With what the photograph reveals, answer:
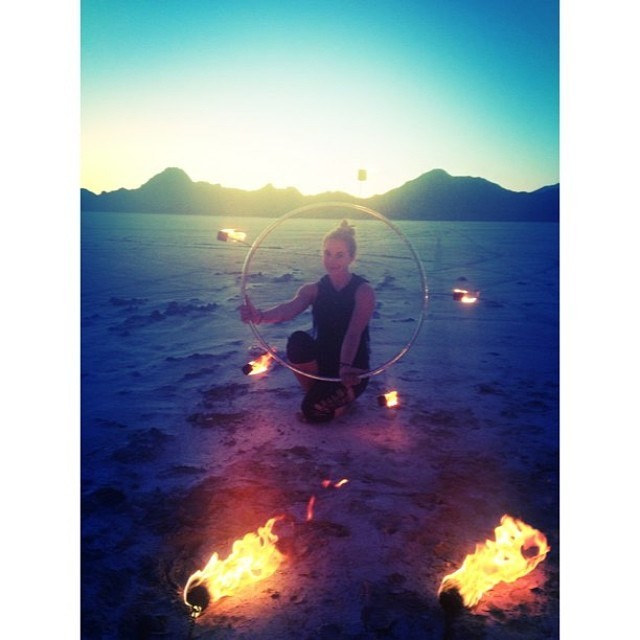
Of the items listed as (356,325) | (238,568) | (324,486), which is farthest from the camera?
(356,325)

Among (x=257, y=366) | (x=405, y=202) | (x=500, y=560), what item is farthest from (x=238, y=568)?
(x=405, y=202)

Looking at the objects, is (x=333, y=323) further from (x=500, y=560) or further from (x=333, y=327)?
(x=500, y=560)

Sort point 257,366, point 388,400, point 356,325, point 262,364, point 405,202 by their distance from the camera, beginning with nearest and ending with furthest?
1. point 356,325
2. point 388,400
3. point 257,366
4. point 262,364
5. point 405,202

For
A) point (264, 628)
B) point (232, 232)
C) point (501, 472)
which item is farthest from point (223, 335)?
point (264, 628)

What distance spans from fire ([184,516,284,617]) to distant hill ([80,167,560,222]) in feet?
108

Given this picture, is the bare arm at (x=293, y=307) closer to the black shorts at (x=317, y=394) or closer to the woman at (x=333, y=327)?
the woman at (x=333, y=327)

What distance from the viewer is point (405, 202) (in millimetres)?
42594

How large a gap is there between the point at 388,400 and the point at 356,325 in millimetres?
1062

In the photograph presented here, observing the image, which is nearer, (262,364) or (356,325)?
(356,325)

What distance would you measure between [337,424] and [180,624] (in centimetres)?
254

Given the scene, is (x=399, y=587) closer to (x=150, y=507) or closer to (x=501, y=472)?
(x=501, y=472)

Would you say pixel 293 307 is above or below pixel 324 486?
above

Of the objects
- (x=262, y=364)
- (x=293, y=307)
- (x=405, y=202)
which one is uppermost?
(x=405, y=202)

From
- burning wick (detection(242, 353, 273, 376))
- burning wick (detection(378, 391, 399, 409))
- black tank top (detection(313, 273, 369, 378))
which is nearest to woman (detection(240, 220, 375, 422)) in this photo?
black tank top (detection(313, 273, 369, 378))
